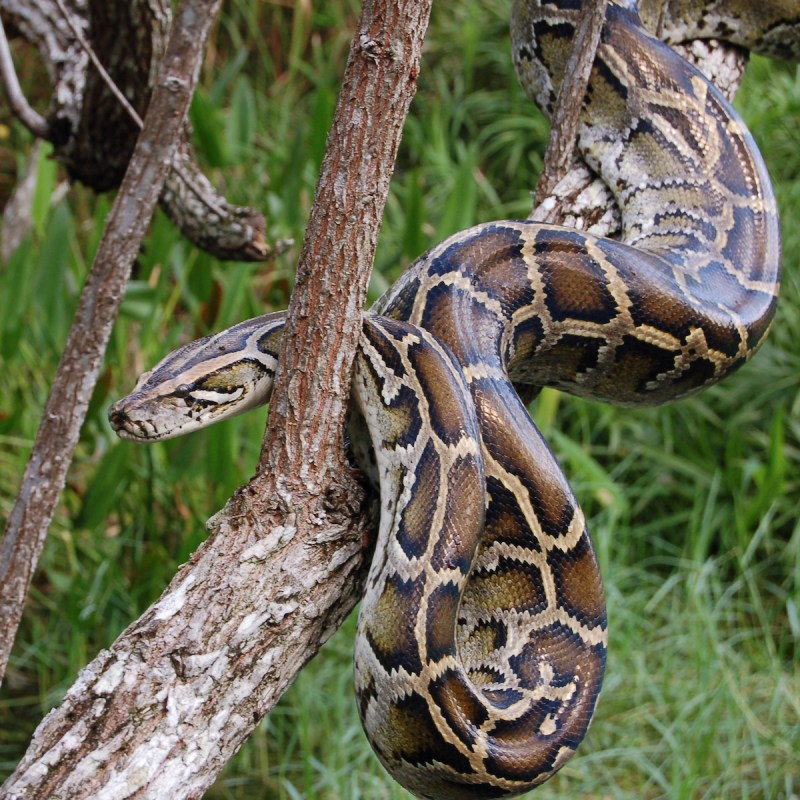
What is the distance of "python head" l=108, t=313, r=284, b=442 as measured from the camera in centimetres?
281

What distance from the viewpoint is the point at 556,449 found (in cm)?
626

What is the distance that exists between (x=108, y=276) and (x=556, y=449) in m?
3.73

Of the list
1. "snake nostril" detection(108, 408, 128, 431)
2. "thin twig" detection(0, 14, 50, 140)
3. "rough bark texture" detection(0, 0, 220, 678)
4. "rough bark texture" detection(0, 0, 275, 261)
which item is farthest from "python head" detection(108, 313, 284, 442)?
"thin twig" detection(0, 14, 50, 140)

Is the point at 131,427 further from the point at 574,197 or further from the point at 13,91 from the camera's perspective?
the point at 574,197

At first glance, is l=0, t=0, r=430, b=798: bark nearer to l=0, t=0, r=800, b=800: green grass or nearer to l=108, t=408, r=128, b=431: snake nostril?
l=108, t=408, r=128, b=431: snake nostril

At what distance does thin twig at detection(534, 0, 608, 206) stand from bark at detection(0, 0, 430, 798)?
110 centimetres

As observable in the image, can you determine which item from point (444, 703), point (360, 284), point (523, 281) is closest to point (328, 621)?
point (444, 703)

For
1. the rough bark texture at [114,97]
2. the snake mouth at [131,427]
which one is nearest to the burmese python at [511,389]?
the snake mouth at [131,427]

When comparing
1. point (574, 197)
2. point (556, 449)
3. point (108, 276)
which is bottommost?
point (556, 449)

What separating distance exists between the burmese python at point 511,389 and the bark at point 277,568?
0.68ft

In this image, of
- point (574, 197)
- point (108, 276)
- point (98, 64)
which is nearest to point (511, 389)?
point (574, 197)

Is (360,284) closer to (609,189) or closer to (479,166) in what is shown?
(609,189)

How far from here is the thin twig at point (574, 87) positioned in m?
3.28

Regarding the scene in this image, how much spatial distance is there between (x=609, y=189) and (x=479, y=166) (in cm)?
485
